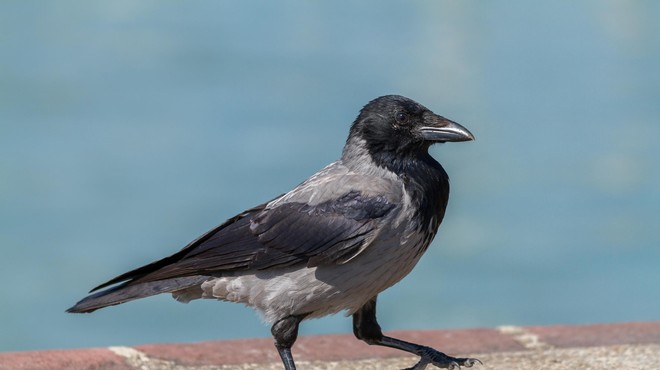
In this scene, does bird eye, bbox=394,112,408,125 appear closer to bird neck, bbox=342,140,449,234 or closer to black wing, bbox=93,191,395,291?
bird neck, bbox=342,140,449,234

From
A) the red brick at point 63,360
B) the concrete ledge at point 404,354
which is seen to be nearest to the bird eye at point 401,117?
the concrete ledge at point 404,354

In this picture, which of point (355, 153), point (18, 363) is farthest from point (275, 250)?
point (18, 363)

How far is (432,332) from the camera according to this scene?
24.4 feet

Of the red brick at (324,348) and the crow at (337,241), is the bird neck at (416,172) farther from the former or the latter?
the red brick at (324,348)

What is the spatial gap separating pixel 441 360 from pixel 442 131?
103cm

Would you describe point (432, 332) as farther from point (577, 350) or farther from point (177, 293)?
point (177, 293)

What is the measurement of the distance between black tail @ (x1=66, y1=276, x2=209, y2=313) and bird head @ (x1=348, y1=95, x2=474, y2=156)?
0.98 m

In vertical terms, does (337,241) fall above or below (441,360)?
above

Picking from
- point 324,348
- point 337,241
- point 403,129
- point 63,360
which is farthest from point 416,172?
point 63,360

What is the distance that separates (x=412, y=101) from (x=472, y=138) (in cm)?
34

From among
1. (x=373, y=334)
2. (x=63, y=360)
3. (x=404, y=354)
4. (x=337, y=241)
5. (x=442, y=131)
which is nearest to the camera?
(x=337, y=241)

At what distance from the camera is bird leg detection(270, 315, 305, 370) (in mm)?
5941

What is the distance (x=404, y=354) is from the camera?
23.4 feet

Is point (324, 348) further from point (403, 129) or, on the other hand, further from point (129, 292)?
point (403, 129)
